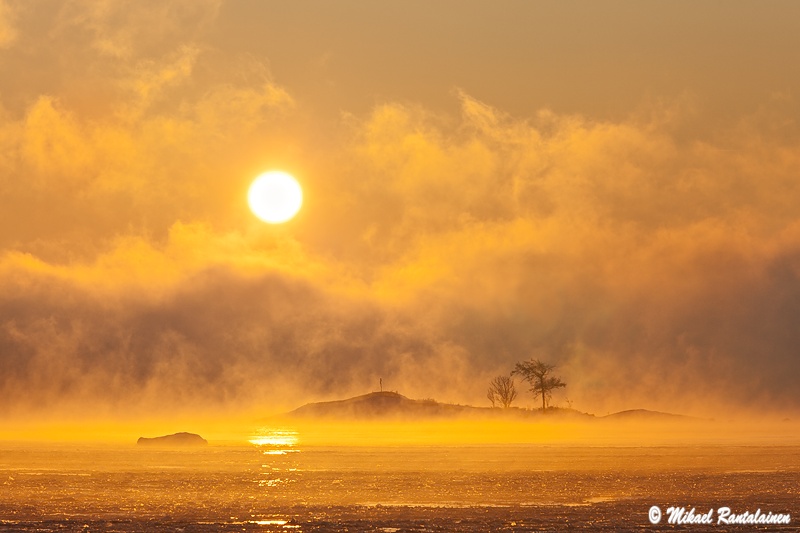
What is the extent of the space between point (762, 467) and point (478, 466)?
85.7ft

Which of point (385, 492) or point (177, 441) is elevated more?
point (177, 441)

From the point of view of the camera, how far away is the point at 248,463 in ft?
351

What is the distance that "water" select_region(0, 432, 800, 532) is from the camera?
5425cm

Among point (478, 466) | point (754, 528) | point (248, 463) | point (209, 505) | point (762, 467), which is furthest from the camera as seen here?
point (248, 463)

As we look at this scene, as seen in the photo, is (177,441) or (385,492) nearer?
(385,492)

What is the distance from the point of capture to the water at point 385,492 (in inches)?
2136

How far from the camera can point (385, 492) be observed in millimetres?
70875

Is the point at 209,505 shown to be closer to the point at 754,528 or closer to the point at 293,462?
the point at 754,528

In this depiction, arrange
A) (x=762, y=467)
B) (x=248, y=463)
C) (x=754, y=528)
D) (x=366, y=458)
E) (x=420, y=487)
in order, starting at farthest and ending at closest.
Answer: (x=366, y=458) → (x=248, y=463) → (x=762, y=467) → (x=420, y=487) → (x=754, y=528)

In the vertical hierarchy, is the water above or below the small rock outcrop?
below

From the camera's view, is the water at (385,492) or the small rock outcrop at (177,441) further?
the small rock outcrop at (177,441)

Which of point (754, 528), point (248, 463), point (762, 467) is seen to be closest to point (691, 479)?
point (762, 467)

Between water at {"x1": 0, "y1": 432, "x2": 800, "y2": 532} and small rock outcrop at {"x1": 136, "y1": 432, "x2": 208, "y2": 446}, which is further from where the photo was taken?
small rock outcrop at {"x1": 136, "y1": 432, "x2": 208, "y2": 446}

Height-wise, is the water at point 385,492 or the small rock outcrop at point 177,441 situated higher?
the small rock outcrop at point 177,441
